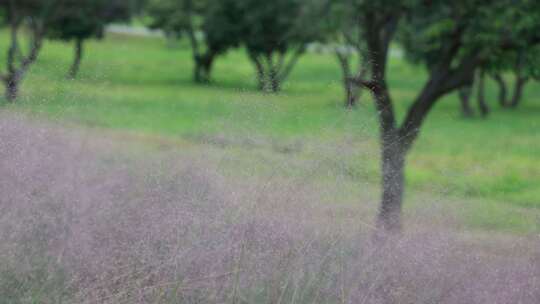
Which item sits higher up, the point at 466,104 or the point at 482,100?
the point at 482,100

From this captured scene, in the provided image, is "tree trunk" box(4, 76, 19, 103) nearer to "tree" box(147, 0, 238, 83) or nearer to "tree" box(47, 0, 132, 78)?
"tree" box(47, 0, 132, 78)

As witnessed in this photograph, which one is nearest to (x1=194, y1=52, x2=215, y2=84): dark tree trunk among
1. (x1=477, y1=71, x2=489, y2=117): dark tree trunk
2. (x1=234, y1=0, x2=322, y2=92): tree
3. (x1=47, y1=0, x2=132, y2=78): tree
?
(x1=234, y1=0, x2=322, y2=92): tree

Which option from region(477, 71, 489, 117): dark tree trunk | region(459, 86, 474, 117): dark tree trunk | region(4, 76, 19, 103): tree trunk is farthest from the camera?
region(459, 86, 474, 117): dark tree trunk

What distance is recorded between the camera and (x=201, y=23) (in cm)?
4350

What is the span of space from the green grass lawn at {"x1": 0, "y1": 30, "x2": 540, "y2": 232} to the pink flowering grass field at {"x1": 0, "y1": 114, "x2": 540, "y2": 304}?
202 millimetres

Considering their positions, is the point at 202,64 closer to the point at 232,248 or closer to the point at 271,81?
the point at 271,81

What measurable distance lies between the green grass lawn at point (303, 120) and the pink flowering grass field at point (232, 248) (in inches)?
8.0

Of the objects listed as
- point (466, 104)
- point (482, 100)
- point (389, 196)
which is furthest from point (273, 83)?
point (466, 104)

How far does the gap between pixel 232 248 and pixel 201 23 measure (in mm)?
40073

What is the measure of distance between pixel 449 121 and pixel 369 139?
27947 millimetres

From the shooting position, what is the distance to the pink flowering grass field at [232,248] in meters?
4.02

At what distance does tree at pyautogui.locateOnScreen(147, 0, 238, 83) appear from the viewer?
132ft

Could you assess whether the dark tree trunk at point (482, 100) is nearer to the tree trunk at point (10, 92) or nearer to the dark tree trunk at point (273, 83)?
the tree trunk at point (10, 92)

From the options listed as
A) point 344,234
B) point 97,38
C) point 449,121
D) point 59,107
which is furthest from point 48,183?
point 97,38
